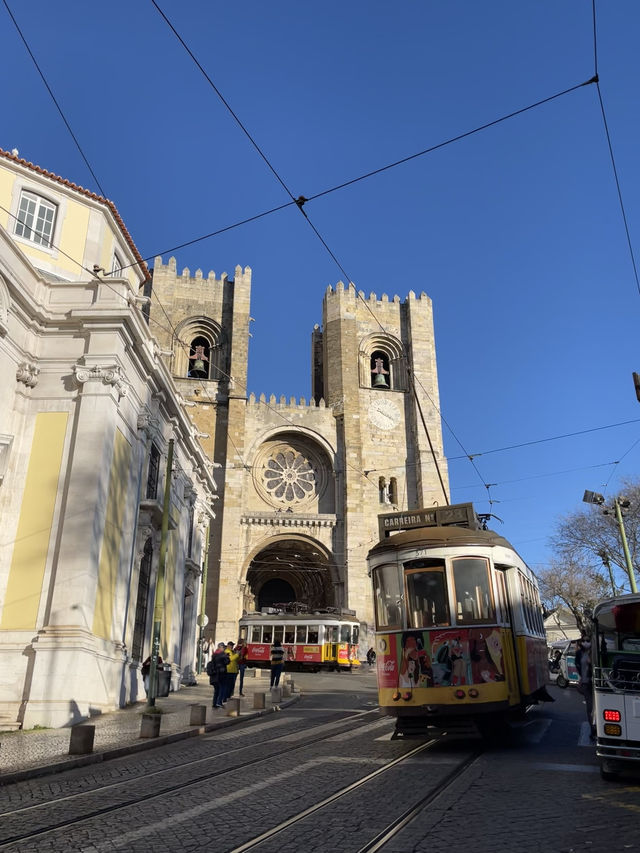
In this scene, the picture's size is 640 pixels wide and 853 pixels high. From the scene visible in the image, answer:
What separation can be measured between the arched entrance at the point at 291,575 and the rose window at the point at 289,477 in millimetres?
3109

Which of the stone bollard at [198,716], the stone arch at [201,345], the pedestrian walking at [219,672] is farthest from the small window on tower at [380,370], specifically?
the stone bollard at [198,716]

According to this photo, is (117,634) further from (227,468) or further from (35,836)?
(227,468)

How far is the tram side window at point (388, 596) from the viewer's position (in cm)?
905

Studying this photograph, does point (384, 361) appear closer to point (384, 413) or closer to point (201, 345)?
point (384, 413)

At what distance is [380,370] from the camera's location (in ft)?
145

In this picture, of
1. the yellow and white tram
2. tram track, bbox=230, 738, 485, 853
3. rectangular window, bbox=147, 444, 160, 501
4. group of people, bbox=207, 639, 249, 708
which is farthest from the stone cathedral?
tram track, bbox=230, 738, 485, 853

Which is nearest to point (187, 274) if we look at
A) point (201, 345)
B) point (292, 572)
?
point (201, 345)

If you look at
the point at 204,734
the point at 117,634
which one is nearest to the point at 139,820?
the point at 204,734

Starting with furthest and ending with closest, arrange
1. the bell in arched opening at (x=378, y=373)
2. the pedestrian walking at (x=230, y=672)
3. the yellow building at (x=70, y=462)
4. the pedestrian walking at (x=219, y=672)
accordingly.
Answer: the bell in arched opening at (x=378, y=373) < the pedestrian walking at (x=230, y=672) < the pedestrian walking at (x=219, y=672) < the yellow building at (x=70, y=462)

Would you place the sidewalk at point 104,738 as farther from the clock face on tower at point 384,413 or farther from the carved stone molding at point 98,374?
the clock face on tower at point 384,413

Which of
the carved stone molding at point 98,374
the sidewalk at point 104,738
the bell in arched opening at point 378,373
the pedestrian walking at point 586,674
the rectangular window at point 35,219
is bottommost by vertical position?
the sidewalk at point 104,738

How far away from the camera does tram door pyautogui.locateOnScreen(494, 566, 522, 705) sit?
868 centimetres

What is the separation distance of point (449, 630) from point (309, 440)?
33093mm

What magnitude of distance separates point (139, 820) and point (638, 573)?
31.3 meters
